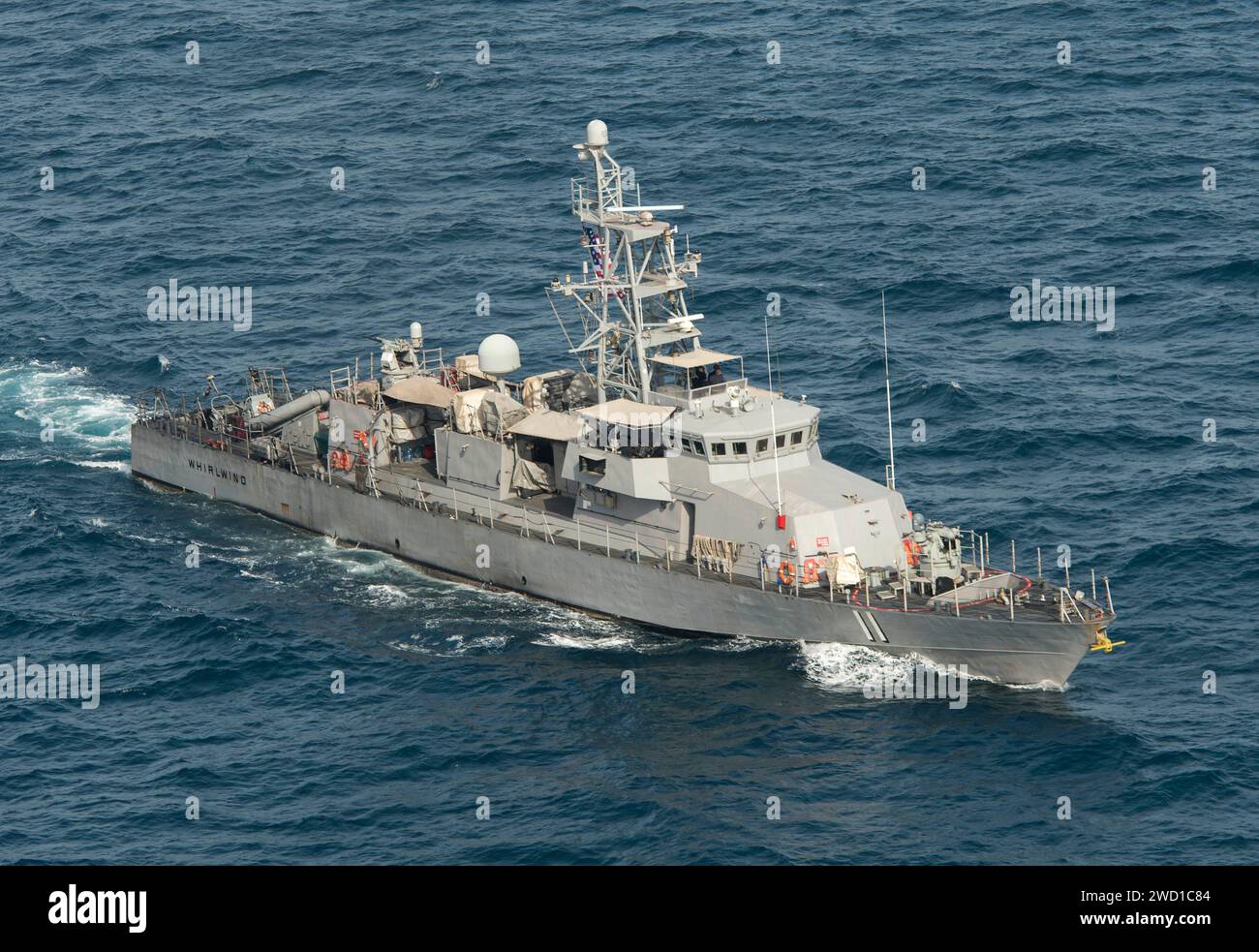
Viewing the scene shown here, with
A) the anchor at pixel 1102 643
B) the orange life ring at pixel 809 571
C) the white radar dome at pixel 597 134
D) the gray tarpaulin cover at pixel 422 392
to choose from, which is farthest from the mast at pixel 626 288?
the anchor at pixel 1102 643

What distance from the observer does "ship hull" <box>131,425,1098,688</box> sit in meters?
63.1

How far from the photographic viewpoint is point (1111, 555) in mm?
69438

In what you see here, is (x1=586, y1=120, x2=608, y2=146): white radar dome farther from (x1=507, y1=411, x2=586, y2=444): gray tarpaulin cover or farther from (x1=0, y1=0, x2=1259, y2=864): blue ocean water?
(x1=0, y1=0, x2=1259, y2=864): blue ocean water

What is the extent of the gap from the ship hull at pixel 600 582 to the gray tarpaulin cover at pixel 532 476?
2.30 m

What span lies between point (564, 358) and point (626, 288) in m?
15.0

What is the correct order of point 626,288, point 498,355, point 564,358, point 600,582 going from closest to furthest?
point 600,582 → point 626,288 → point 498,355 → point 564,358

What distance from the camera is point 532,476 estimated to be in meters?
74.7

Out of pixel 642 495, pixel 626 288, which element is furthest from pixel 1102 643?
pixel 626 288

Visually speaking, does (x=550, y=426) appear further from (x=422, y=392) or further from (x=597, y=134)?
(x=597, y=134)

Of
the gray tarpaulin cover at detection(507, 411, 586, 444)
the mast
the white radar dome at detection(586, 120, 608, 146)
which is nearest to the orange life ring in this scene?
the mast

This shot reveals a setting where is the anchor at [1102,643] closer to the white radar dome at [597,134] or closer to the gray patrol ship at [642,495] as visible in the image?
the gray patrol ship at [642,495]

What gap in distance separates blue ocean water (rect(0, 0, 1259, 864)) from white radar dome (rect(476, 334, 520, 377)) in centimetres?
828

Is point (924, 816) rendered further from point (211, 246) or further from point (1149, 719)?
point (211, 246)
